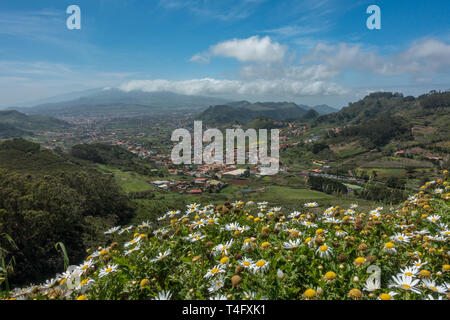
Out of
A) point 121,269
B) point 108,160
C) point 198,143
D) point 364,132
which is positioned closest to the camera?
point 121,269

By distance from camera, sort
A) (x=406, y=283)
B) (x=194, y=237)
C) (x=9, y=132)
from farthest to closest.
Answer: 1. (x=9, y=132)
2. (x=194, y=237)
3. (x=406, y=283)

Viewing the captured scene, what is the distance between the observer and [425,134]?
116 metres

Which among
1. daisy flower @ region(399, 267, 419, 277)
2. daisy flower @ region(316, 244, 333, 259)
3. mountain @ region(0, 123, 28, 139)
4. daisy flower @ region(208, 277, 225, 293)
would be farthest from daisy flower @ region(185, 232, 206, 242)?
mountain @ region(0, 123, 28, 139)

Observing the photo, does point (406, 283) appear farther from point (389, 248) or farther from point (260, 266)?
point (260, 266)

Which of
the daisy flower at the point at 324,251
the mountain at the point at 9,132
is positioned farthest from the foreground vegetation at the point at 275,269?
the mountain at the point at 9,132

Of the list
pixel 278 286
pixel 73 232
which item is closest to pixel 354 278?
pixel 278 286

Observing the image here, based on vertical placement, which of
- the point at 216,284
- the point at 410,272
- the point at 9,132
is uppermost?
the point at 9,132

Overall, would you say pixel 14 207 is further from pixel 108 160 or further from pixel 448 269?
pixel 108 160

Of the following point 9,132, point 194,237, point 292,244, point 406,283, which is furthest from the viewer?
point 9,132

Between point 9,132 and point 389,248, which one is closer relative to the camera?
point 389,248

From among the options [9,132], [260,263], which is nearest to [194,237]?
[260,263]

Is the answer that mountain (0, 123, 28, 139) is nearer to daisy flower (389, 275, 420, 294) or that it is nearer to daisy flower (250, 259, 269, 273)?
daisy flower (250, 259, 269, 273)

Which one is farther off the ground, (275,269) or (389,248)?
(389,248)

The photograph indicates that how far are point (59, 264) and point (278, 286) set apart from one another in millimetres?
23424
